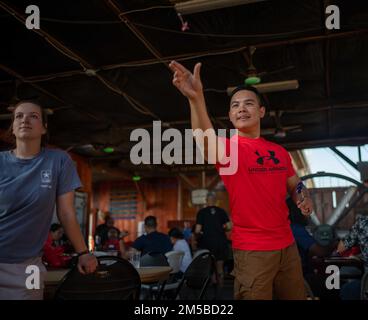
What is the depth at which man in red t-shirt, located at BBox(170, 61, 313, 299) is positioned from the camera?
154 centimetres

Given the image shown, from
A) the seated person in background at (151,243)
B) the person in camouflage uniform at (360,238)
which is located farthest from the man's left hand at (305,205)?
the seated person in background at (151,243)

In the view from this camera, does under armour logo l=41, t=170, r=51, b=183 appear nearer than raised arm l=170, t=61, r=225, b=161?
No

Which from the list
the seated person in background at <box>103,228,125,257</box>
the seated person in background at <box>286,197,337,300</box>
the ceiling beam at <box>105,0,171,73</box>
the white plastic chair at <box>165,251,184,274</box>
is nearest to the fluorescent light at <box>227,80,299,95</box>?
the ceiling beam at <box>105,0,171,73</box>

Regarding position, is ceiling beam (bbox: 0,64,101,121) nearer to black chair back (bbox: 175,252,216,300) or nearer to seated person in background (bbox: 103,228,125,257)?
seated person in background (bbox: 103,228,125,257)

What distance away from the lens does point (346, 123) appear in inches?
325

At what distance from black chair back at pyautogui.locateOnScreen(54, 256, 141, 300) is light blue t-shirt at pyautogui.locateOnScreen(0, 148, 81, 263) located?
200mm

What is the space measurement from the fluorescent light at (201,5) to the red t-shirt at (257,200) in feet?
7.80

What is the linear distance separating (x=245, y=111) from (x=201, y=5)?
234 centimetres

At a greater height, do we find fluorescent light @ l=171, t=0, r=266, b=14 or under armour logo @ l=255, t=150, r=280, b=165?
fluorescent light @ l=171, t=0, r=266, b=14

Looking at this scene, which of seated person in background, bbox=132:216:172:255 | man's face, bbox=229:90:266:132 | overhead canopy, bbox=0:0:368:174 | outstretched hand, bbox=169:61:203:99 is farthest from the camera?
seated person in background, bbox=132:216:172:255

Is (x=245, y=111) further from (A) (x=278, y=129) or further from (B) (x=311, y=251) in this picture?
(A) (x=278, y=129)

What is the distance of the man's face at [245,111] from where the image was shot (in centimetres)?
176

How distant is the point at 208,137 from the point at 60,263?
2.38 m
